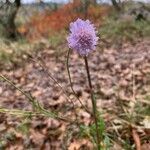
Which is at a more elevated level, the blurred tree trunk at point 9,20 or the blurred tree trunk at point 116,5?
the blurred tree trunk at point 116,5

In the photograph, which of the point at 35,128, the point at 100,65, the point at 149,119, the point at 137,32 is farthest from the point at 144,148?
the point at 137,32

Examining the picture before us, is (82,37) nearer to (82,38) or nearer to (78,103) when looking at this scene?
(82,38)

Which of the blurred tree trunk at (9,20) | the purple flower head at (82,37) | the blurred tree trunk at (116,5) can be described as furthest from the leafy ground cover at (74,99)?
the blurred tree trunk at (116,5)

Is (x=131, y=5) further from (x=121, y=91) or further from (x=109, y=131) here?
(x=109, y=131)

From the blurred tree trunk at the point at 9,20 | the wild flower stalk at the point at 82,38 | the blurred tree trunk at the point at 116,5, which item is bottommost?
the wild flower stalk at the point at 82,38

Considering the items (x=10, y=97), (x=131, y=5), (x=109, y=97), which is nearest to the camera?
(x=109, y=97)

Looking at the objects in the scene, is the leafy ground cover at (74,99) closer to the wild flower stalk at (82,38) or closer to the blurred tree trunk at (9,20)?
the wild flower stalk at (82,38)

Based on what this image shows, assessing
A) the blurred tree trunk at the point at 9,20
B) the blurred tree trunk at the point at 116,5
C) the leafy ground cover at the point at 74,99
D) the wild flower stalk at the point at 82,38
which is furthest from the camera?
the blurred tree trunk at the point at 116,5

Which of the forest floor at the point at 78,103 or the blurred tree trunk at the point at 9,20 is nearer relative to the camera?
the forest floor at the point at 78,103
